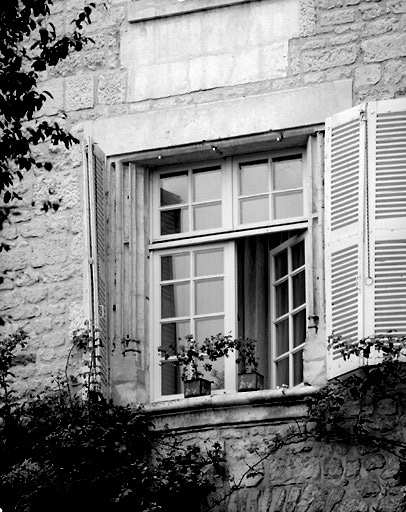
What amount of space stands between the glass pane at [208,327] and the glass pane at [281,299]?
0.39 metres

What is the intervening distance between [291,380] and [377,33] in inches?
96.3

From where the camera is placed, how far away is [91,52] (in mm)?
14195

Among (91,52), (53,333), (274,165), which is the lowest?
(53,333)

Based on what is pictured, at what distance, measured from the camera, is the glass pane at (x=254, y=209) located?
44.7 feet

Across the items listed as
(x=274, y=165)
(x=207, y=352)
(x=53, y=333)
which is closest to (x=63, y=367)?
(x=53, y=333)

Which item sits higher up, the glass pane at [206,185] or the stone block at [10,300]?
the glass pane at [206,185]

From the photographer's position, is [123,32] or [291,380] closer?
[291,380]

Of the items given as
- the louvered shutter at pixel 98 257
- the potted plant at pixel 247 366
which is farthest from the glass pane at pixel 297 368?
the louvered shutter at pixel 98 257

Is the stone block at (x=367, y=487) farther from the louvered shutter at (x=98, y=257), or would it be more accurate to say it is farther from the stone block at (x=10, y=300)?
the stone block at (x=10, y=300)

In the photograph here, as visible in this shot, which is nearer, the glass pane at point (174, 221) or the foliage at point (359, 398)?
the foliage at point (359, 398)

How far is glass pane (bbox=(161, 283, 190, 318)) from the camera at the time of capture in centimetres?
1373

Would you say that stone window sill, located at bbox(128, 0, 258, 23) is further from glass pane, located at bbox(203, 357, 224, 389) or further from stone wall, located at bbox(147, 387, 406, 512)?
stone wall, located at bbox(147, 387, 406, 512)

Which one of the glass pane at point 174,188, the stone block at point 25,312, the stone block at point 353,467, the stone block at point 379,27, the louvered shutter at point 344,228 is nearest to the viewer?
the stone block at point 353,467

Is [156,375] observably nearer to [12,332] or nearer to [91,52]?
[12,332]
